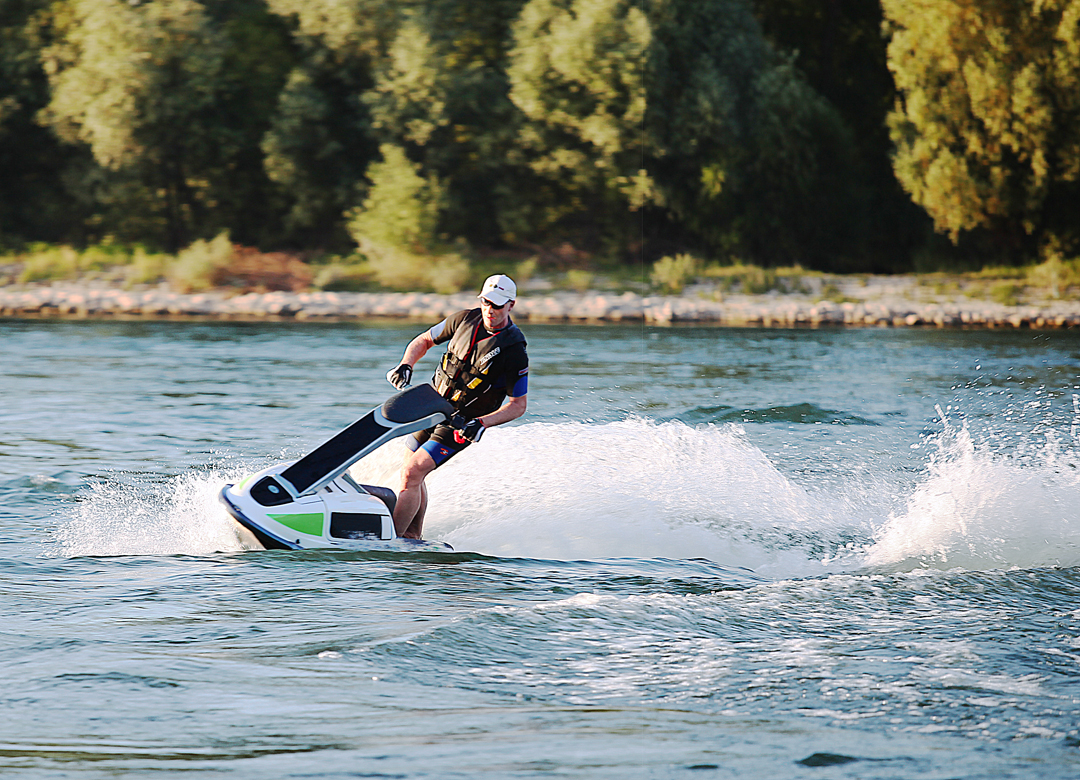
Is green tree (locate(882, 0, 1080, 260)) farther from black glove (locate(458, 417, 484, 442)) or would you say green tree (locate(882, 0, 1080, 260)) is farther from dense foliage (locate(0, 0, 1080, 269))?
black glove (locate(458, 417, 484, 442))

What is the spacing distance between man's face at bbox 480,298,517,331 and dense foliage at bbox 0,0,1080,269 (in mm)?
23261

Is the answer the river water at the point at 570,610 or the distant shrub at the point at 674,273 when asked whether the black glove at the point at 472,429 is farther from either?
the distant shrub at the point at 674,273

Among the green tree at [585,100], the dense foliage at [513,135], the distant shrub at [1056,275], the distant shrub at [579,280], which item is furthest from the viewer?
the distant shrub at [579,280]

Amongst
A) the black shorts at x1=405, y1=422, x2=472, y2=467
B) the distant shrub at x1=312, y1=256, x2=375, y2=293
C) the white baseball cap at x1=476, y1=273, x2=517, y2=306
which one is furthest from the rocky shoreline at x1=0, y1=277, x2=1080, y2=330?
the white baseball cap at x1=476, y1=273, x2=517, y2=306

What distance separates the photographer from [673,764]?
430cm

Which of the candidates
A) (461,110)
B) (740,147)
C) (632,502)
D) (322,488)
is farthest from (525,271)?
(322,488)

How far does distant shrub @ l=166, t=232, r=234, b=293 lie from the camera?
30.9m

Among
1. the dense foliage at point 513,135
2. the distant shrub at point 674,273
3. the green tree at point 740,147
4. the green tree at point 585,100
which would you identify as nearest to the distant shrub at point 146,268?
the dense foliage at point 513,135

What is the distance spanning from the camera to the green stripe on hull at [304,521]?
23.2 ft

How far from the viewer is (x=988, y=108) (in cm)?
2734

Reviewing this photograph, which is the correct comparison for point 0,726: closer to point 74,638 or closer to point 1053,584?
point 74,638

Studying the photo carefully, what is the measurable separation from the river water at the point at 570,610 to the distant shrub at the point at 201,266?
18.3m

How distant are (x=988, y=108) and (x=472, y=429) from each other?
77.2 feet

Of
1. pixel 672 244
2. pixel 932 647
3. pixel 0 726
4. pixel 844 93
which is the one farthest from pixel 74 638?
pixel 844 93
